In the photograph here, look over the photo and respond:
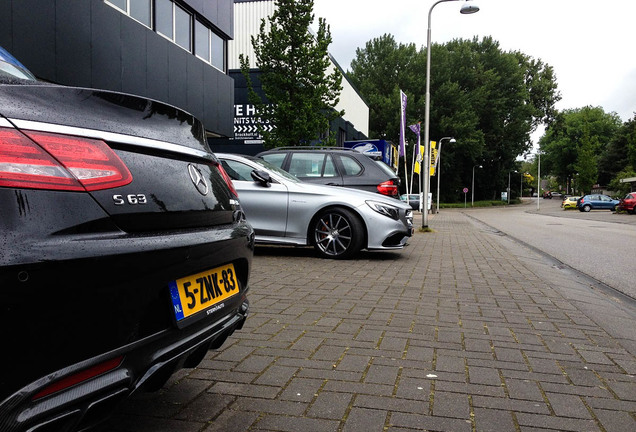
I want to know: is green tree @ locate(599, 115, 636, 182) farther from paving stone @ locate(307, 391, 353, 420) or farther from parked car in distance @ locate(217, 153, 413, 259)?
paving stone @ locate(307, 391, 353, 420)

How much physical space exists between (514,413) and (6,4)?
34.4ft

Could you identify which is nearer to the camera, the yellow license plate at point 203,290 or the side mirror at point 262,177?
the yellow license plate at point 203,290

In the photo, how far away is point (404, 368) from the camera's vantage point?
10.2 feet

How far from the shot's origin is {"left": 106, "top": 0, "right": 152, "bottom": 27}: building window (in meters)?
12.7

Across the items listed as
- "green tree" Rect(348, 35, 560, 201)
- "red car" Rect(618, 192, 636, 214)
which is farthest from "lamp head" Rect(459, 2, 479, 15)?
"green tree" Rect(348, 35, 560, 201)

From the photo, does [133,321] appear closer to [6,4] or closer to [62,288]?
[62,288]

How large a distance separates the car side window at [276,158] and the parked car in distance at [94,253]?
6.90 metres

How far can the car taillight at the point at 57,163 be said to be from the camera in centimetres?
148

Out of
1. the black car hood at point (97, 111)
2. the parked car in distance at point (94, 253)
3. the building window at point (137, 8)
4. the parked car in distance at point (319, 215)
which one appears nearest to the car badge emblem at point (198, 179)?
the parked car in distance at point (94, 253)

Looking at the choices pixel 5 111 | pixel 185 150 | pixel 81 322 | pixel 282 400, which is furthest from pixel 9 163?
pixel 282 400

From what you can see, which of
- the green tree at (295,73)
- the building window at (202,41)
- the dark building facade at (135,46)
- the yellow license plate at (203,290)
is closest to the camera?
the yellow license plate at (203,290)

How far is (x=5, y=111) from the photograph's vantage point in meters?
1.55

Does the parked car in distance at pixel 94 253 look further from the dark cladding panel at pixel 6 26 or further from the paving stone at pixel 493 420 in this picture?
the dark cladding panel at pixel 6 26

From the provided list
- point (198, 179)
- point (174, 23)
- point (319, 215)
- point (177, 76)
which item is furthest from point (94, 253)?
point (174, 23)
